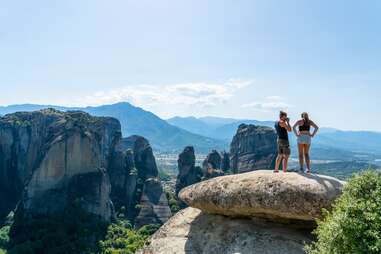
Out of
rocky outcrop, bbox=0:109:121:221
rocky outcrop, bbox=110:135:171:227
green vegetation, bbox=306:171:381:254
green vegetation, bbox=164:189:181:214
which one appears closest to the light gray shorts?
green vegetation, bbox=306:171:381:254

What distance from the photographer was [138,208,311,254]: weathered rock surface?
15.4m

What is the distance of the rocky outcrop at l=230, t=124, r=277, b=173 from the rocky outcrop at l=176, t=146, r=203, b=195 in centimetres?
1363

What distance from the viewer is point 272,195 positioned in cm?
1476

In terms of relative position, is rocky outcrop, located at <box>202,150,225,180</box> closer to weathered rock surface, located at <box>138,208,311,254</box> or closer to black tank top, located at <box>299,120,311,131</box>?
weathered rock surface, located at <box>138,208,311,254</box>

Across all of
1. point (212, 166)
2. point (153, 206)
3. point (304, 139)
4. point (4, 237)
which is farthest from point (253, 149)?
point (304, 139)

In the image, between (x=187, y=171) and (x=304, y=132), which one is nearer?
(x=304, y=132)

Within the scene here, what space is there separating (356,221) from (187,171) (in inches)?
3724

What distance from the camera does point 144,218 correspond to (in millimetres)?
85688

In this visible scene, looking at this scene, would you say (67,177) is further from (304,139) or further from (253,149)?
(304,139)

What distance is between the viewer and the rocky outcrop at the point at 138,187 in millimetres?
86875

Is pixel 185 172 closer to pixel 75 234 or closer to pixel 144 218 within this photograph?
pixel 144 218

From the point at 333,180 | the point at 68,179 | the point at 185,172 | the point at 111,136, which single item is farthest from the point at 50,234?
the point at 333,180

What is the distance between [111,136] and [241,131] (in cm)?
3714

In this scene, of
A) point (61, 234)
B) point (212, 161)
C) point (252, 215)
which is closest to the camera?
point (252, 215)
